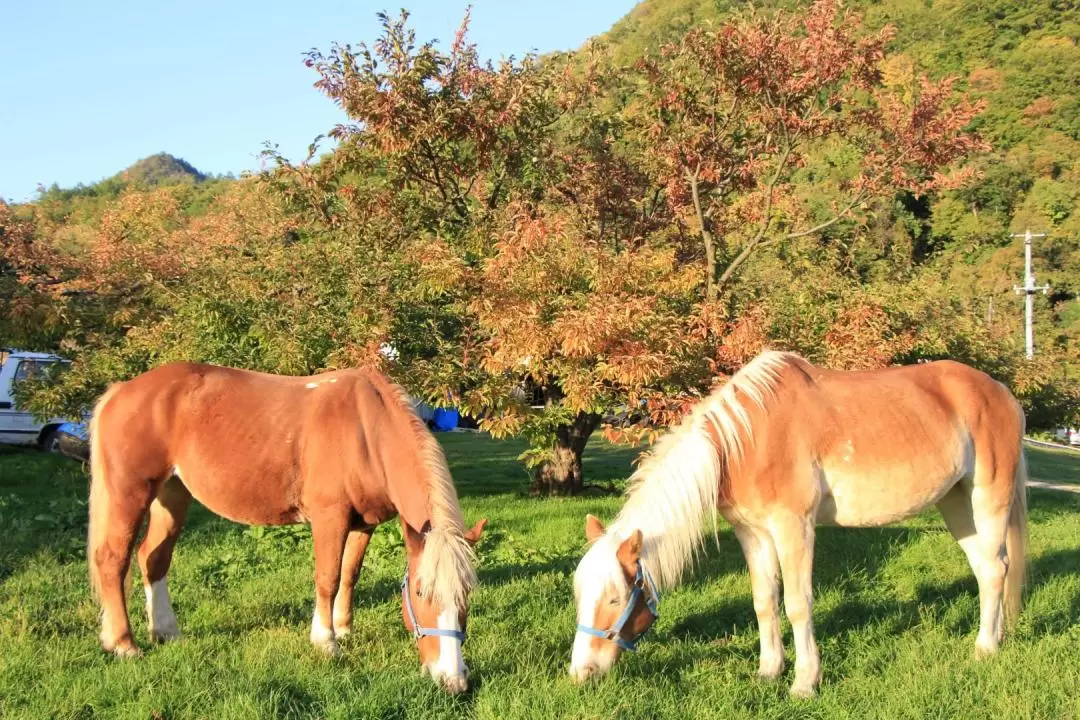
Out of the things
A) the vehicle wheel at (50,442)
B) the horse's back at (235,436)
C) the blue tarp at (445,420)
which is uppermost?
the horse's back at (235,436)

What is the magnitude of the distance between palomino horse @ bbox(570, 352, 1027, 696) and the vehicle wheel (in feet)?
44.4

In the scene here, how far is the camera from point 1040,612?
5.63 m

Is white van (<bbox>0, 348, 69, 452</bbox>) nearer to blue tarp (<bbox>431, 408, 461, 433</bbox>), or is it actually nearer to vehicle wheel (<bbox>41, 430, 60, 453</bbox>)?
vehicle wheel (<bbox>41, 430, 60, 453</bbox>)

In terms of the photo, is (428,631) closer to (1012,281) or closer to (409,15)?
(409,15)

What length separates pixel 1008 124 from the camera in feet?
189

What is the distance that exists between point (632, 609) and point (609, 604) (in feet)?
0.42

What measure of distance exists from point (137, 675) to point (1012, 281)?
4667cm

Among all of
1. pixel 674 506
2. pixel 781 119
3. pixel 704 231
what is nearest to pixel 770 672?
pixel 674 506

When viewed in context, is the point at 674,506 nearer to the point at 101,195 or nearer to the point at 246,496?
the point at 246,496

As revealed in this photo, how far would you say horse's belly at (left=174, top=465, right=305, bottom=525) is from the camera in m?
4.94

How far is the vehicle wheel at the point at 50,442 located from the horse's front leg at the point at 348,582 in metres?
12.1

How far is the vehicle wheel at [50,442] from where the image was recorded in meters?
14.8

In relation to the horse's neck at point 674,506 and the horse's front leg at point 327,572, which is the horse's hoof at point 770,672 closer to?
the horse's neck at point 674,506

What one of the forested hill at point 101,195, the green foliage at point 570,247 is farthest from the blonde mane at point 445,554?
the forested hill at point 101,195
